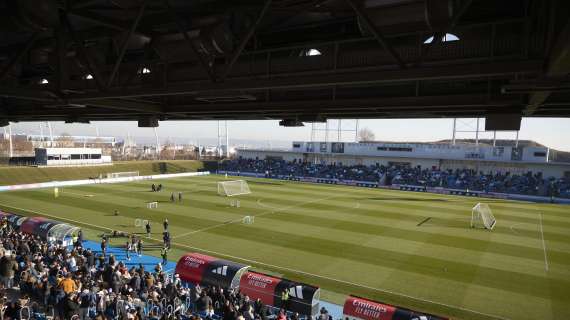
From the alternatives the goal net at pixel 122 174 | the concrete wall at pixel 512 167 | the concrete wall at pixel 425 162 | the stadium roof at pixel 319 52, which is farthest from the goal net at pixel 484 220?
the goal net at pixel 122 174

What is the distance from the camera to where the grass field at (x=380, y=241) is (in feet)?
54.8

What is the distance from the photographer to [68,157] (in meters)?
58.8

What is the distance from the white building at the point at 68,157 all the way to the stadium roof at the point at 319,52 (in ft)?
178

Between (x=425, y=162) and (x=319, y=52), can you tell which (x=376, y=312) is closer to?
(x=319, y=52)

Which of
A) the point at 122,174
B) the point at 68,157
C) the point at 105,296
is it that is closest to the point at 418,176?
the point at 122,174

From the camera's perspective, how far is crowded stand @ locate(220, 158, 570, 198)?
51219mm

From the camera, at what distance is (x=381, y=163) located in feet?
223

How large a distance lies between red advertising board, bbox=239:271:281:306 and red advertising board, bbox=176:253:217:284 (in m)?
1.91

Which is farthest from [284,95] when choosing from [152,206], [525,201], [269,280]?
[525,201]

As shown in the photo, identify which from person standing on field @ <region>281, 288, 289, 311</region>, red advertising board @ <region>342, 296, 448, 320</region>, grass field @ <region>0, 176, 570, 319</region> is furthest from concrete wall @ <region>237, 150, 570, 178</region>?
person standing on field @ <region>281, 288, 289, 311</region>

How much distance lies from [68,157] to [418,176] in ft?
190

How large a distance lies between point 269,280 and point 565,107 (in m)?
10.5

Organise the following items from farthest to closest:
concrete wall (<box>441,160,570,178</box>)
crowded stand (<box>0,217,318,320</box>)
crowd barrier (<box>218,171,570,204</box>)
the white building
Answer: the white building < concrete wall (<box>441,160,570,178</box>) < crowd barrier (<box>218,171,570,204</box>) < crowded stand (<box>0,217,318,320</box>)

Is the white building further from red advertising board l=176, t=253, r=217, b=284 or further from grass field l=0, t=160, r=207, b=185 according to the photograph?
red advertising board l=176, t=253, r=217, b=284
